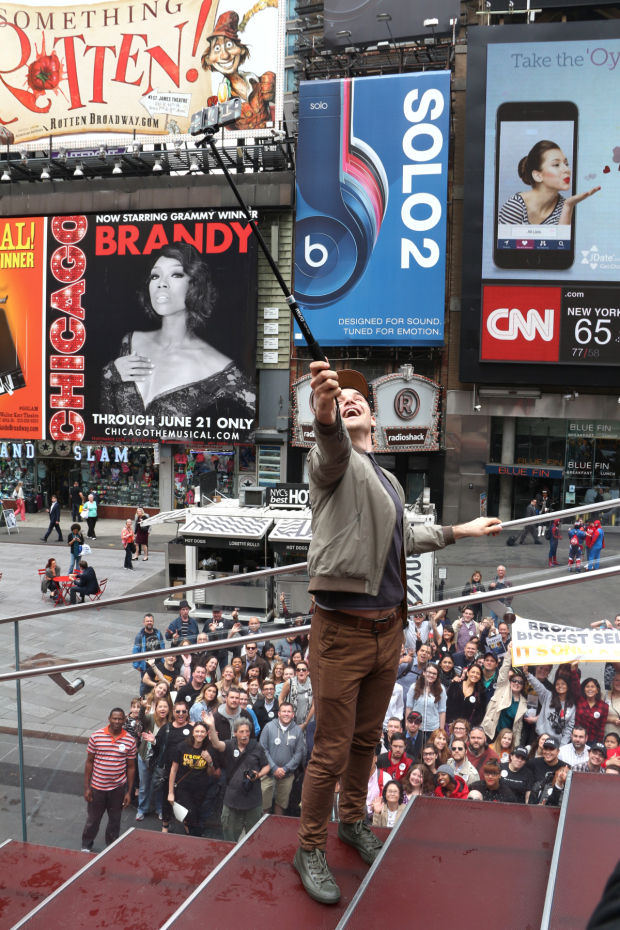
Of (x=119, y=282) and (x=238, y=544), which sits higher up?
(x=119, y=282)

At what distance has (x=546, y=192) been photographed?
2439 centimetres

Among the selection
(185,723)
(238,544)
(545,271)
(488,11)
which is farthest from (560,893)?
(488,11)

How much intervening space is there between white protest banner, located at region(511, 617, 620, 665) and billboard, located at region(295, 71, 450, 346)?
76.3 ft

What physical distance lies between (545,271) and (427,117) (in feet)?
21.2

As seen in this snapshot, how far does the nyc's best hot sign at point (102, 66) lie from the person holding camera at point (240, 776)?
2695 cm

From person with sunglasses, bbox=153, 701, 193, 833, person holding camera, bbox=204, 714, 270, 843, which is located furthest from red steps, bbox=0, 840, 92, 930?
person holding camera, bbox=204, 714, 270, 843

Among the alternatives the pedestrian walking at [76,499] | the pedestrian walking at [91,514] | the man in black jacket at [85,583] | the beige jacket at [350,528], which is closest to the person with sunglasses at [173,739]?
the beige jacket at [350,528]

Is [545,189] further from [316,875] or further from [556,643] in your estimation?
[316,875]

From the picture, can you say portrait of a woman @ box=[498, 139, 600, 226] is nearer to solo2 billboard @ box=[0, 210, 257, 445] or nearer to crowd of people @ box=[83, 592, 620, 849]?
solo2 billboard @ box=[0, 210, 257, 445]

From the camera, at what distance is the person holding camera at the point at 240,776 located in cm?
350

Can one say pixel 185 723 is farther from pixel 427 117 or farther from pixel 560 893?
pixel 427 117

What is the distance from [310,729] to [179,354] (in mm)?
24776

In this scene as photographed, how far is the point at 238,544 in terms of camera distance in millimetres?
15555

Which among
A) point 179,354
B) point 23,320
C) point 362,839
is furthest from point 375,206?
point 362,839
